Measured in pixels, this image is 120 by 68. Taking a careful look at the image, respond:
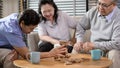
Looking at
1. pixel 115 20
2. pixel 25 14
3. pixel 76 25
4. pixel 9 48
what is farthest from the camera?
pixel 76 25

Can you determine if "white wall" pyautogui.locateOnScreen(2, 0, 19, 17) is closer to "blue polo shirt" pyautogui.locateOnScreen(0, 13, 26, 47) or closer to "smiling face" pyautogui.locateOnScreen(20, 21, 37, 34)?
"blue polo shirt" pyautogui.locateOnScreen(0, 13, 26, 47)

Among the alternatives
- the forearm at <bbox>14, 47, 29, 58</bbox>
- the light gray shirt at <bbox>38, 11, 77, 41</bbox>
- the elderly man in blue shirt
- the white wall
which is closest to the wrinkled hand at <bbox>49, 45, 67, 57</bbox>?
the elderly man in blue shirt

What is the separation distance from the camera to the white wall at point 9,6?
13.8 ft

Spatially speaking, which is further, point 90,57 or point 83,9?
point 83,9

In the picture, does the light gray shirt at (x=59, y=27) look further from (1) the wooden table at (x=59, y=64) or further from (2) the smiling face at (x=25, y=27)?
(1) the wooden table at (x=59, y=64)

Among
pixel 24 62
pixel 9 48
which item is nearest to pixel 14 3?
pixel 9 48

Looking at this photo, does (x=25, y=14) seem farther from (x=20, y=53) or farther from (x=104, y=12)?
(x=104, y=12)

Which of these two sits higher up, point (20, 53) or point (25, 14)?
point (25, 14)

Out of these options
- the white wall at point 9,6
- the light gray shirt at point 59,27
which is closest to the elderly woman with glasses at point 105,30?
the light gray shirt at point 59,27

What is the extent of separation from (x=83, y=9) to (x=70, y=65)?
7.19 ft

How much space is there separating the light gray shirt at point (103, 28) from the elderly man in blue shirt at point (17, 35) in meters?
0.56

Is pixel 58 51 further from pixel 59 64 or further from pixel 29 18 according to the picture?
pixel 29 18

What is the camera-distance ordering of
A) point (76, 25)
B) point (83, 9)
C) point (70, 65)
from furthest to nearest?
point (83, 9) < point (76, 25) < point (70, 65)

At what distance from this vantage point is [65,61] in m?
2.06
